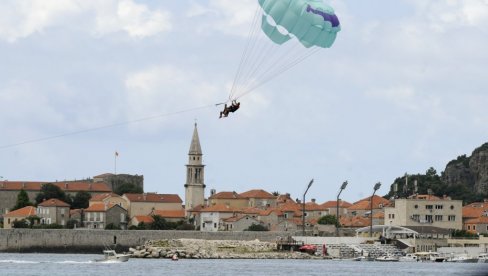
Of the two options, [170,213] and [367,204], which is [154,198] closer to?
[170,213]

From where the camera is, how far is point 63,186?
174000 millimetres

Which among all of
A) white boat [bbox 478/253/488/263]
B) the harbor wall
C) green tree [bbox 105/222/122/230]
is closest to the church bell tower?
green tree [bbox 105/222/122/230]

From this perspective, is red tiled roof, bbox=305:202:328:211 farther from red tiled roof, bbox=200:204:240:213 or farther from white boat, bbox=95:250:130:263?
white boat, bbox=95:250:130:263

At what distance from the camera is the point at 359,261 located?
111562 mm

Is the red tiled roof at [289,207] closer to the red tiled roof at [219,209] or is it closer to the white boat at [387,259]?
the red tiled roof at [219,209]

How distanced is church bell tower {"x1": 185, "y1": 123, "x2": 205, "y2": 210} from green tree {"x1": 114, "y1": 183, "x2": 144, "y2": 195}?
15857 millimetres

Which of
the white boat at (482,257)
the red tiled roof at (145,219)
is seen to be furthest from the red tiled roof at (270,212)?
the white boat at (482,257)

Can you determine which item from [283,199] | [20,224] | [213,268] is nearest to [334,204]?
[283,199]

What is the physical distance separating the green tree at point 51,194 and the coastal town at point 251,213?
2508mm

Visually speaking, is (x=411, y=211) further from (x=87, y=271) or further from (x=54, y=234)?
(x=87, y=271)

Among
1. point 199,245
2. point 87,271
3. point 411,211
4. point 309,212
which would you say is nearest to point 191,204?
point 309,212

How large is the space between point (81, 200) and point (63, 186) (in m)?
6.36

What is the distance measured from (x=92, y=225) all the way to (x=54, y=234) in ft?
77.2

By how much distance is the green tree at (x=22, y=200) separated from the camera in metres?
163
